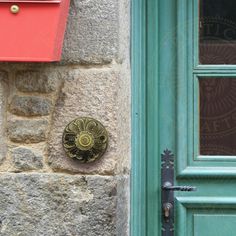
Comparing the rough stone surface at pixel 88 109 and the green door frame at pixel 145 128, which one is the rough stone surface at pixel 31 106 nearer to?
the rough stone surface at pixel 88 109

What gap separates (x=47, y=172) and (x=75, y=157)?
4.8 inches

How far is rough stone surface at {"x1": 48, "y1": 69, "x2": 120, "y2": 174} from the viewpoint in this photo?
2756mm

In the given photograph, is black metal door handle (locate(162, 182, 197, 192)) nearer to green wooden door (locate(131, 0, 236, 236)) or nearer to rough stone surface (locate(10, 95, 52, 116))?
green wooden door (locate(131, 0, 236, 236))

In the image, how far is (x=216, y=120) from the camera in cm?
312

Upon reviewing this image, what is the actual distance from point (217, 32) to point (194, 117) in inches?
15.0

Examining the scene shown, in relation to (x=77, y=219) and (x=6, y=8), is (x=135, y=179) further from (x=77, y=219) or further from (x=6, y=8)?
(x=6, y=8)

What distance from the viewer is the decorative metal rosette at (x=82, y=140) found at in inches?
109

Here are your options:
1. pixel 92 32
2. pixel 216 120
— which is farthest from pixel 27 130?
pixel 216 120

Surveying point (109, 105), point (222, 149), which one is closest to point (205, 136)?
point (222, 149)

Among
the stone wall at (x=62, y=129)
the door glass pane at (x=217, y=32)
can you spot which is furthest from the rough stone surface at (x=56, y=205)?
the door glass pane at (x=217, y=32)

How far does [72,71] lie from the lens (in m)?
2.79

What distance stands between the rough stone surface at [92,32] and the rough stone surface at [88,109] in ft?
0.20

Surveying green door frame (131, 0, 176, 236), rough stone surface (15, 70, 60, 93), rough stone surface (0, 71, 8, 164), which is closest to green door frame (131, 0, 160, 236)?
green door frame (131, 0, 176, 236)

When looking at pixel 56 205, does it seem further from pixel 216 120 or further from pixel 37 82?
pixel 216 120
